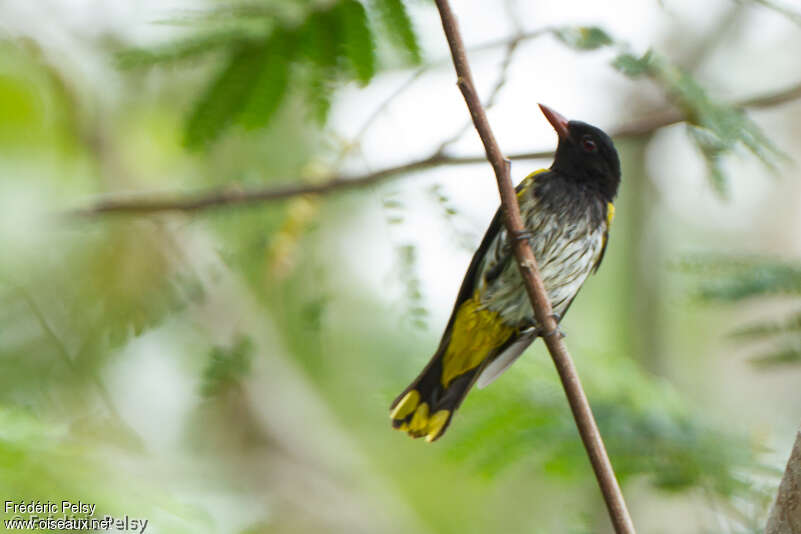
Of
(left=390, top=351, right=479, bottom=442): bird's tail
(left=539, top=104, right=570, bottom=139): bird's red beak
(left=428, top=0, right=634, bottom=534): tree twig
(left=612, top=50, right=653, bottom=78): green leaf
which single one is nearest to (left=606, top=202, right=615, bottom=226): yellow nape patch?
(left=539, top=104, right=570, bottom=139): bird's red beak

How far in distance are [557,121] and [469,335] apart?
0.90 m

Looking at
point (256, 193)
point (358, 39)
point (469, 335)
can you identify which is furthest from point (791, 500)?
point (256, 193)

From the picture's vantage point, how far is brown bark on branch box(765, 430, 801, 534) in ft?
6.63

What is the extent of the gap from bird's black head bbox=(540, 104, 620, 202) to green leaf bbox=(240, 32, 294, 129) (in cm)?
114

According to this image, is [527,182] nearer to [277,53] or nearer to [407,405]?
[407,405]

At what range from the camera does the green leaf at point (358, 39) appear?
2885 mm

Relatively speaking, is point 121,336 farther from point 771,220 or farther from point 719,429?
point 771,220

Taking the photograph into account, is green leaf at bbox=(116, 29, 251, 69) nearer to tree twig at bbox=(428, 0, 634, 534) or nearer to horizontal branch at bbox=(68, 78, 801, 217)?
horizontal branch at bbox=(68, 78, 801, 217)

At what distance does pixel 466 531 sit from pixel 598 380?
3.22 meters

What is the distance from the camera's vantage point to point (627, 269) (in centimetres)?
646

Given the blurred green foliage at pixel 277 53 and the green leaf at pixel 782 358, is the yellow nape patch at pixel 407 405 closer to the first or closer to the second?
the blurred green foliage at pixel 277 53

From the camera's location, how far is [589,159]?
3639 millimetres

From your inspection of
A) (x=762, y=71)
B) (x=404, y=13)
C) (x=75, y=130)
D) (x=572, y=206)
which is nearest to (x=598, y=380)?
(x=572, y=206)

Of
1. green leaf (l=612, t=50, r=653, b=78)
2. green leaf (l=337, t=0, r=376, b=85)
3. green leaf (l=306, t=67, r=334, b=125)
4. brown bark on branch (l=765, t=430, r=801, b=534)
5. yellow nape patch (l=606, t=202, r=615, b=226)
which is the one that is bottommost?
brown bark on branch (l=765, t=430, r=801, b=534)
